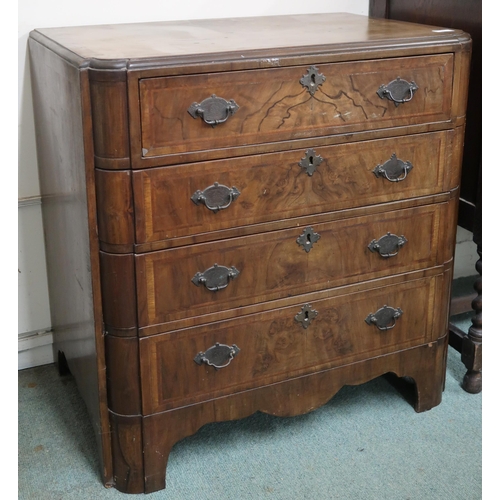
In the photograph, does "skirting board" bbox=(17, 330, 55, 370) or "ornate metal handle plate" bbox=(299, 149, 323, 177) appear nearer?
"ornate metal handle plate" bbox=(299, 149, 323, 177)

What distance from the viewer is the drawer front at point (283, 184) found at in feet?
5.65

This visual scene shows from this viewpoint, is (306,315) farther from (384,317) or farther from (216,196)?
(216,196)

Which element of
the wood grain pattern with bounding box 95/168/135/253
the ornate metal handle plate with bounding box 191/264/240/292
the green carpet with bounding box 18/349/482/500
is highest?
the wood grain pattern with bounding box 95/168/135/253

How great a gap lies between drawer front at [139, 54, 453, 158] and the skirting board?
1111 mm

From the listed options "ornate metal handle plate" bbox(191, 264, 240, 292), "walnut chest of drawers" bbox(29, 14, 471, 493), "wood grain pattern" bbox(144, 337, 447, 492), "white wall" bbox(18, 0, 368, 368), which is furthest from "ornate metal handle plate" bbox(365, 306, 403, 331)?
"white wall" bbox(18, 0, 368, 368)

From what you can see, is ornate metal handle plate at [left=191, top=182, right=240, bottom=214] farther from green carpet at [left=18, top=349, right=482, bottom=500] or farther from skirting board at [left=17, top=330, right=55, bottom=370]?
skirting board at [left=17, top=330, right=55, bottom=370]

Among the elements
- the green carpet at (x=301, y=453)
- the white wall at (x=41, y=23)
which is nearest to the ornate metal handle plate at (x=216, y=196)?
the white wall at (x=41, y=23)

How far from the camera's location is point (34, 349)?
253 cm

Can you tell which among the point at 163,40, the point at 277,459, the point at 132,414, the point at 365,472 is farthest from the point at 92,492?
the point at 163,40

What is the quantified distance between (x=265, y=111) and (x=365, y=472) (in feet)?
3.37

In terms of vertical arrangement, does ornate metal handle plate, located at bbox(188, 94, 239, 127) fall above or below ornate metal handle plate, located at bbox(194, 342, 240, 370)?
above

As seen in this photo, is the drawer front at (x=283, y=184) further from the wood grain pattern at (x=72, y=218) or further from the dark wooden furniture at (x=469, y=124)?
the dark wooden furniture at (x=469, y=124)

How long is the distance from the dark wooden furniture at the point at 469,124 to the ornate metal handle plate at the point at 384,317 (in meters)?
0.40

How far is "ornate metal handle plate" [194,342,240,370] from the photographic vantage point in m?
1.91
